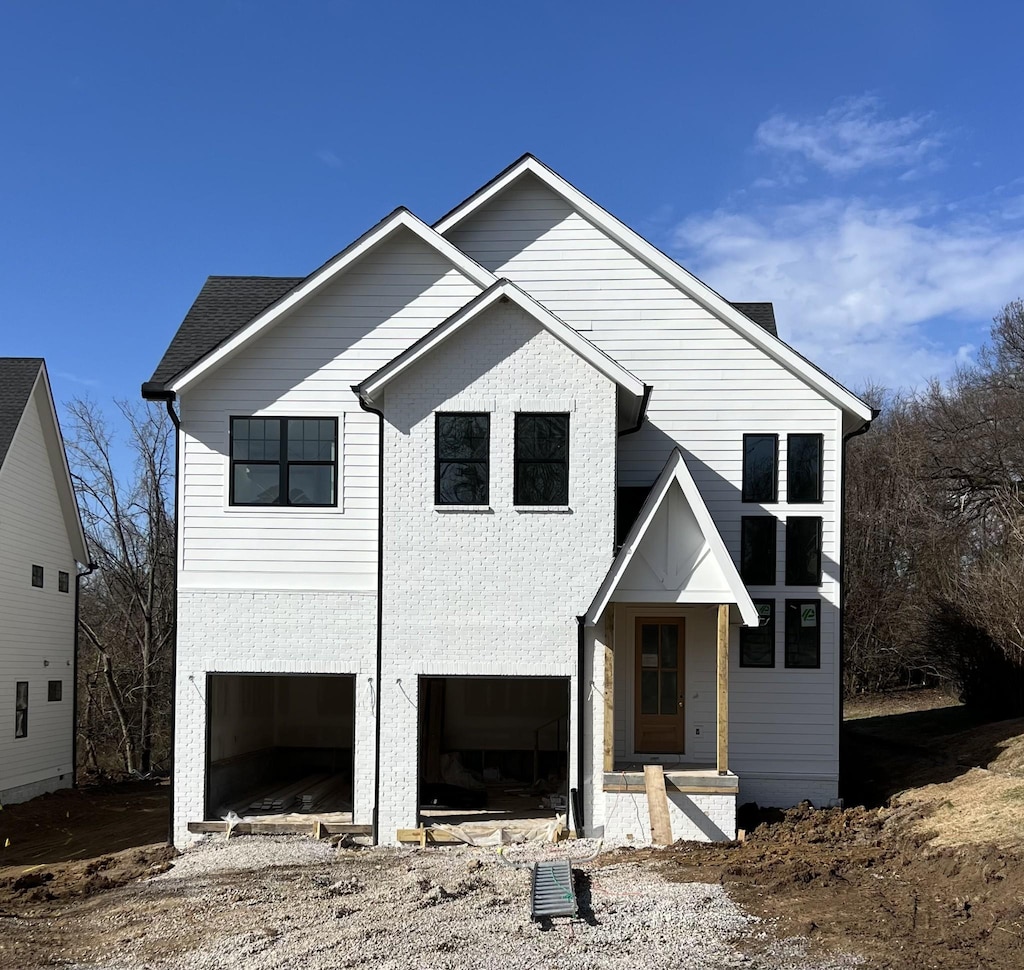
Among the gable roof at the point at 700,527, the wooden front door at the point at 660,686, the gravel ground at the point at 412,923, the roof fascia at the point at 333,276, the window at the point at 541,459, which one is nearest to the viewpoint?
the gravel ground at the point at 412,923

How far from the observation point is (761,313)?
19500 mm

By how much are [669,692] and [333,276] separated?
860 centimetres

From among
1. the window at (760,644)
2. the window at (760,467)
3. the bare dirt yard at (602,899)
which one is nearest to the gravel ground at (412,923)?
the bare dirt yard at (602,899)

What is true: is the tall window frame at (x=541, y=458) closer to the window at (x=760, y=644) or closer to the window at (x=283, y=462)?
the window at (x=283, y=462)

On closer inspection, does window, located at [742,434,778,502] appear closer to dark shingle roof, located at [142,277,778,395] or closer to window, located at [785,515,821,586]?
window, located at [785,515,821,586]

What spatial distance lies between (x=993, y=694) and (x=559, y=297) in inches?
537

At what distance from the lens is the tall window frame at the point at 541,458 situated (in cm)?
1477

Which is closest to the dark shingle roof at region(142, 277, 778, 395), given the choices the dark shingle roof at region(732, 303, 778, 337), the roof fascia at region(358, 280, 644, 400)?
the dark shingle roof at region(732, 303, 778, 337)

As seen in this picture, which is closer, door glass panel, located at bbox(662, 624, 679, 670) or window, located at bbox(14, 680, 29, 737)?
door glass panel, located at bbox(662, 624, 679, 670)

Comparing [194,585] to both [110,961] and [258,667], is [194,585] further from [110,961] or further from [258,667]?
[110,961]

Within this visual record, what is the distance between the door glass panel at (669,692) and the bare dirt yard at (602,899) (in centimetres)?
207

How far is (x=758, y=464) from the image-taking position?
16.6 metres

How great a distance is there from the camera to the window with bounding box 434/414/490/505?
584 inches

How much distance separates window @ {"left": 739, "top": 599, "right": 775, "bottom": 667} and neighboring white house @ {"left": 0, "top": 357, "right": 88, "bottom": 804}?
1576 centimetres
